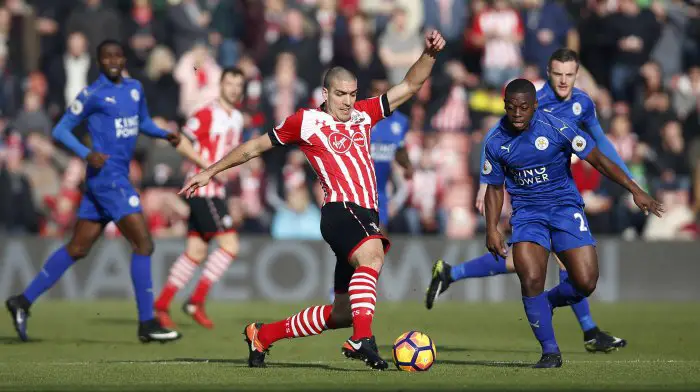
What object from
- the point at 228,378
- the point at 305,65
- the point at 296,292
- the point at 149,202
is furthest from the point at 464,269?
the point at 305,65

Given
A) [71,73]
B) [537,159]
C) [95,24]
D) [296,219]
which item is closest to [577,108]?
[537,159]

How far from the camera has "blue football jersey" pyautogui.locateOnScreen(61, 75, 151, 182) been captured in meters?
12.6

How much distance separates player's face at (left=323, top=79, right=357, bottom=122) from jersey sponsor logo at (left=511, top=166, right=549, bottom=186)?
1.47 m

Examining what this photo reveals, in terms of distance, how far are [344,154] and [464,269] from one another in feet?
9.83

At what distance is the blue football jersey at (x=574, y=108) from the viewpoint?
38.7 feet

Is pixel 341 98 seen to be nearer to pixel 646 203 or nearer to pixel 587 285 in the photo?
pixel 646 203

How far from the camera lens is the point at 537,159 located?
9992 mm

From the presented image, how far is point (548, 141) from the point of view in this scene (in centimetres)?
991

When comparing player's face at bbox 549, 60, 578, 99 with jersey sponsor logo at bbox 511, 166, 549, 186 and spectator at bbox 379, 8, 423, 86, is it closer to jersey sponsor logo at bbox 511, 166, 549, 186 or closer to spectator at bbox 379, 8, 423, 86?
jersey sponsor logo at bbox 511, 166, 549, 186

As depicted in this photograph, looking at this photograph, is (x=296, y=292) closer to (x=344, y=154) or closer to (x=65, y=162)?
(x=65, y=162)

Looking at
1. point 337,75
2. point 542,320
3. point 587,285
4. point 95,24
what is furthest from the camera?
point 95,24

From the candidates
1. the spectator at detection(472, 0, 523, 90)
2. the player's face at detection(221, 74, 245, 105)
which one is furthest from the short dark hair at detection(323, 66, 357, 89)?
the spectator at detection(472, 0, 523, 90)

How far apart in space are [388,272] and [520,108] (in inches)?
353

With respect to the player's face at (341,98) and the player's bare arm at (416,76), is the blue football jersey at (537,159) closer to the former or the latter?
the player's bare arm at (416,76)
